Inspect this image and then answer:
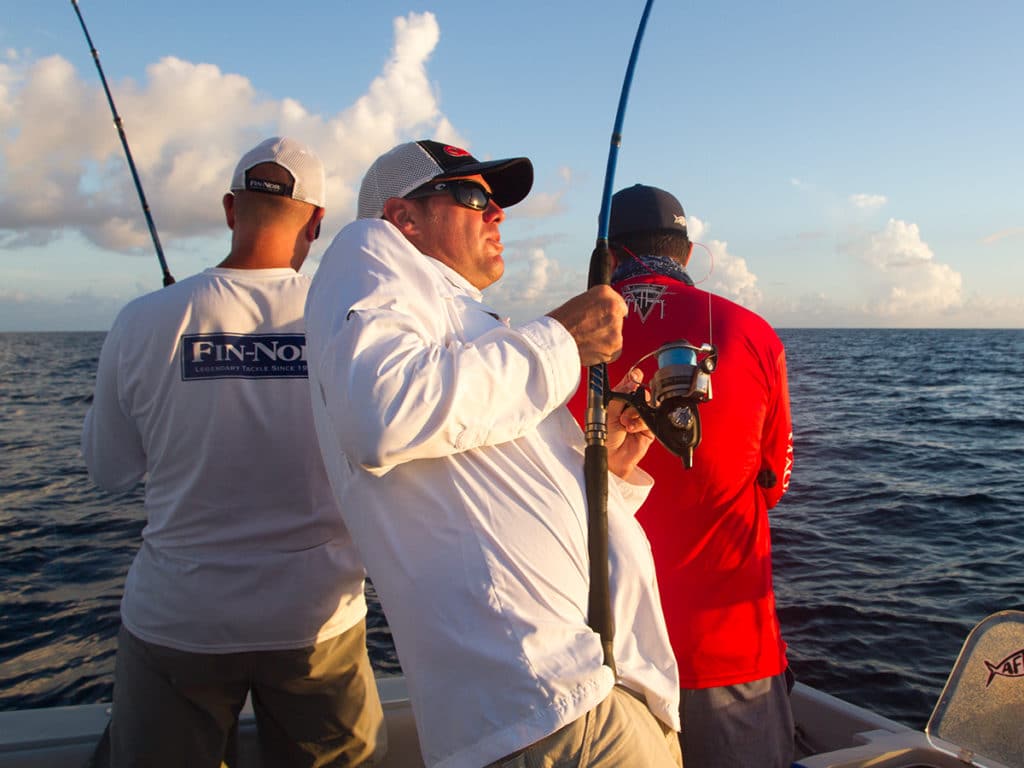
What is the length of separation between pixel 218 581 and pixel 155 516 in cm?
28

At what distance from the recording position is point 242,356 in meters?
2.13

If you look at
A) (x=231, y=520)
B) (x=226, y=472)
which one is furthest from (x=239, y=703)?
(x=226, y=472)

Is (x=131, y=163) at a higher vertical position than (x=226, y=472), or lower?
higher

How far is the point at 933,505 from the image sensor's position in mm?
10312

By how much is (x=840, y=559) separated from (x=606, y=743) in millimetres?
7817

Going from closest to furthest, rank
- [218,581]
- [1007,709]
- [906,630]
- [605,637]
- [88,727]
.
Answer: [605,637] < [218,581] < [1007,709] < [88,727] < [906,630]

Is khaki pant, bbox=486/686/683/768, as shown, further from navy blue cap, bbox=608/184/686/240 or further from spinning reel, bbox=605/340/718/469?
navy blue cap, bbox=608/184/686/240

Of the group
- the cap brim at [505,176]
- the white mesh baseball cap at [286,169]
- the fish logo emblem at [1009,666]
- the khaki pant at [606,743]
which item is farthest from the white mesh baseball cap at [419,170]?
the fish logo emblem at [1009,666]

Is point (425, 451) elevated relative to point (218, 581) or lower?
elevated

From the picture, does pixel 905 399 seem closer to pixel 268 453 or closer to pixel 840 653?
pixel 840 653

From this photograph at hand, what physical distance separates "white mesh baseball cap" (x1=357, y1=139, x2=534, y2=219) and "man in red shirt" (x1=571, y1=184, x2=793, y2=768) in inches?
21.7

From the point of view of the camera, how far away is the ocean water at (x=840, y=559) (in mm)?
6113

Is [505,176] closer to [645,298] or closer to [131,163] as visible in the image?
[645,298]

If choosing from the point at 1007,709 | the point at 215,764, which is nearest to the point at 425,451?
the point at 215,764
